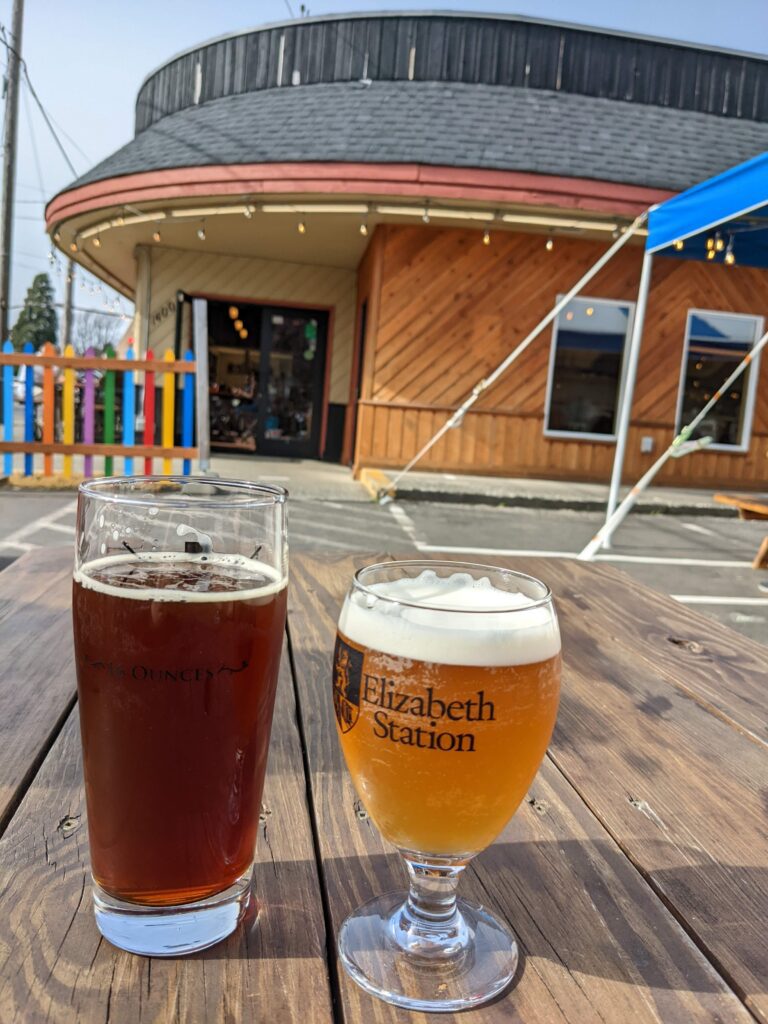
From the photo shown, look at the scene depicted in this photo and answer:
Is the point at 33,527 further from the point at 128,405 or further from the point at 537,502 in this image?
the point at 537,502

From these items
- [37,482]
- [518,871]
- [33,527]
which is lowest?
[33,527]

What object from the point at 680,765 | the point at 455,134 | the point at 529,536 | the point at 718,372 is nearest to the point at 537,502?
the point at 529,536

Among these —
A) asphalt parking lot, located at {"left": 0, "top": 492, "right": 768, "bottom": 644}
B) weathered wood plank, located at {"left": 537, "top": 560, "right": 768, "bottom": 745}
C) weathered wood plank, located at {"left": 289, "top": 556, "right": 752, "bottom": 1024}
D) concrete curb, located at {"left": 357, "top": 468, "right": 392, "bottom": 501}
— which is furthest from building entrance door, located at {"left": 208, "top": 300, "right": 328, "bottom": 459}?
weathered wood plank, located at {"left": 289, "top": 556, "right": 752, "bottom": 1024}

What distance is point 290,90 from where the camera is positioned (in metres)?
10.6

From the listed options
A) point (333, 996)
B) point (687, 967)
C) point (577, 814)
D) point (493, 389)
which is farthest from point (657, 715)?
point (493, 389)

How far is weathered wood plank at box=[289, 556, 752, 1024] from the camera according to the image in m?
0.55

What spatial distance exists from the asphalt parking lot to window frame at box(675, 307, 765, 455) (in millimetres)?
2147

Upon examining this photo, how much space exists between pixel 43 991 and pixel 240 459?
1134 cm

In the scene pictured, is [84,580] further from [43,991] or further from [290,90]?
[290,90]

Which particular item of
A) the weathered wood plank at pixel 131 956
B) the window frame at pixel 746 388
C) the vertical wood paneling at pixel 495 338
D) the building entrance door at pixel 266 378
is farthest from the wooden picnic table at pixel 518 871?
the building entrance door at pixel 266 378

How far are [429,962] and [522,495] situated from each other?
8.10 metres

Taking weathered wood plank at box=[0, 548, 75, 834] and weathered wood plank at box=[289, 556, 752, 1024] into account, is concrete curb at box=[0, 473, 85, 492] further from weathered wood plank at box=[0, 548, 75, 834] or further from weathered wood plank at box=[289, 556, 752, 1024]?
weathered wood plank at box=[289, 556, 752, 1024]

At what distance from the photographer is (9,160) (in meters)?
13.4

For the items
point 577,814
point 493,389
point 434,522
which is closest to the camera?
point 577,814
